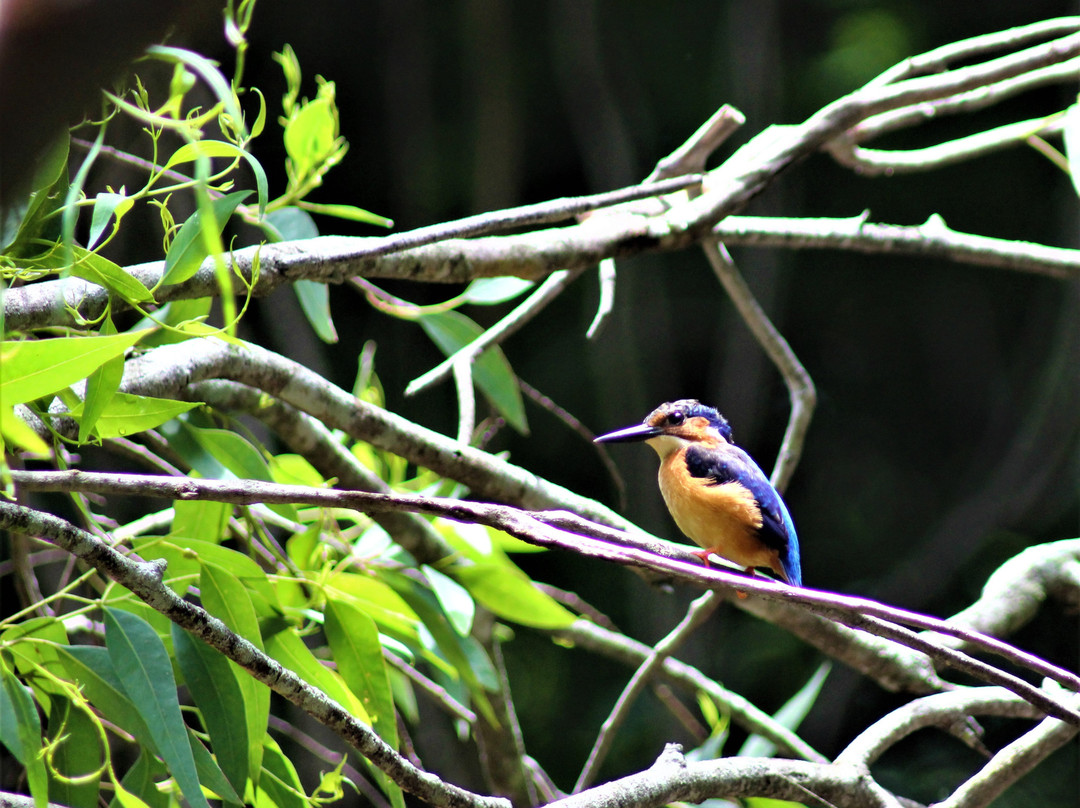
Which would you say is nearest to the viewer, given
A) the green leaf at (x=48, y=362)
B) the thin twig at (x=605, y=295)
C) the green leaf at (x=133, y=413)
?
the green leaf at (x=48, y=362)

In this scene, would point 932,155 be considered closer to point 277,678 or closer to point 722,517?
point 722,517

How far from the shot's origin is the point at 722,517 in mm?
1111

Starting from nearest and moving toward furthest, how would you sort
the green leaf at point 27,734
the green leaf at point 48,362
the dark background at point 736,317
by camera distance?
the green leaf at point 48,362, the green leaf at point 27,734, the dark background at point 736,317

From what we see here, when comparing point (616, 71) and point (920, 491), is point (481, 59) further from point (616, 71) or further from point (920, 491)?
point (920, 491)

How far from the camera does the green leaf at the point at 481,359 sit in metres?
1.32

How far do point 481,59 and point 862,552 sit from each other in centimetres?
171

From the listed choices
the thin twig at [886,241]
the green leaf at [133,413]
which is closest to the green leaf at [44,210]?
the green leaf at [133,413]

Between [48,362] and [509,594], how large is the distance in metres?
0.77

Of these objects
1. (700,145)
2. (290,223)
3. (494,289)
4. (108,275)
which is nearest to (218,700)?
(108,275)

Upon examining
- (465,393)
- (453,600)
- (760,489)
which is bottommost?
(453,600)

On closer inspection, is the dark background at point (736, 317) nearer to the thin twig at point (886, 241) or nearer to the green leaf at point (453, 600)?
the thin twig at point (886, 241)

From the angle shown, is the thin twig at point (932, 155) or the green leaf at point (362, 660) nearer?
the green leaf at point (362, 660)

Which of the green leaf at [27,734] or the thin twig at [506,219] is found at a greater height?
the thin twig at [506,219]

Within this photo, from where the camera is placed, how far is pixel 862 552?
2.69 metres
